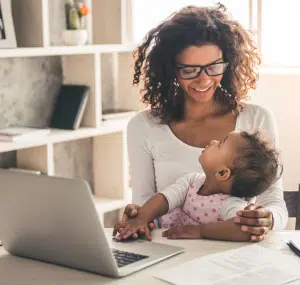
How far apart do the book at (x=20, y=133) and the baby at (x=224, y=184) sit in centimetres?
125

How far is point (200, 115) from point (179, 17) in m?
0.36

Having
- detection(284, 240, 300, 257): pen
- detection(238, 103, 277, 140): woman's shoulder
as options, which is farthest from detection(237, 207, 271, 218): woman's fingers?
detection(238, 103, 277, 140): woman's shoulder

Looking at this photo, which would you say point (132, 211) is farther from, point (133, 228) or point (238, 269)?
point (238, 269)

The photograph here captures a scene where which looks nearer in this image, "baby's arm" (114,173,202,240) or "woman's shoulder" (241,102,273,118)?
"baby's arm" (114,173,202,240)

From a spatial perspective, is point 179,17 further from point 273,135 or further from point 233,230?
point 233,230

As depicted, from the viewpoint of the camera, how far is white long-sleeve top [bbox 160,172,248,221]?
6.55 feet

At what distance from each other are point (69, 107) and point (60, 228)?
203cm

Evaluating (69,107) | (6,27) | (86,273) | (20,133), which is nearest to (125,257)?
(86,273)

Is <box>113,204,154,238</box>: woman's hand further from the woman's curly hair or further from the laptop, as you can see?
the woman's curly hair

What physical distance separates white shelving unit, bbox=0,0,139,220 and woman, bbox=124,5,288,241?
0.79m

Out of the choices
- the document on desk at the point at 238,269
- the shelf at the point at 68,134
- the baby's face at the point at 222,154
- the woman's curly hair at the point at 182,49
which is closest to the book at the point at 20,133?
the shelf at the point at 68,134

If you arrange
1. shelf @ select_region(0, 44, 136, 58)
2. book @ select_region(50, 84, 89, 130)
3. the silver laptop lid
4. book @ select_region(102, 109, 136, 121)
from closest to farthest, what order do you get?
the silver laptop lid
shelf @ select_region(0, 44, 136, 58)
book @ select_region(50, 84, 89, 130)
book @ select_region(102, 109, 136, 121)

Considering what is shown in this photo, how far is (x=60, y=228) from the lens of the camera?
5.21ft

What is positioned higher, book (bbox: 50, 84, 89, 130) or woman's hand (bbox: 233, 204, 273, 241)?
book (bbox: 50, 84, 89, 130)
